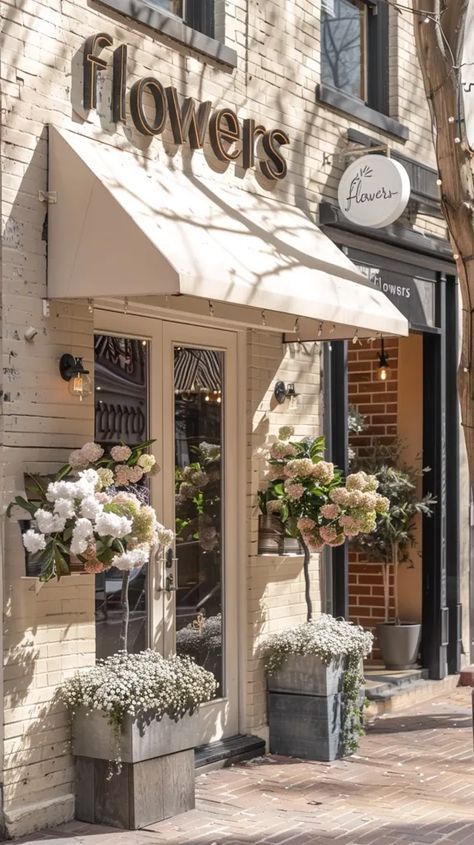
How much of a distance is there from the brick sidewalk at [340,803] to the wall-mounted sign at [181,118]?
150 inches

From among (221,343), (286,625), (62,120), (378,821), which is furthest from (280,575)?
(62,120)

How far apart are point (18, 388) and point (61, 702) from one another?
165 centimetres

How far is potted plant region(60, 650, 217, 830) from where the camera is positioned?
6219 millimetres

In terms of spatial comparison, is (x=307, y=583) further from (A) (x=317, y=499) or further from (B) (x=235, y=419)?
(B) (x=235, y=419)

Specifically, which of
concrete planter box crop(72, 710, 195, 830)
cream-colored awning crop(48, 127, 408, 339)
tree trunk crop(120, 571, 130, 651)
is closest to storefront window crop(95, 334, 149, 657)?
tree trunk crop(120, 571, 130, 651)

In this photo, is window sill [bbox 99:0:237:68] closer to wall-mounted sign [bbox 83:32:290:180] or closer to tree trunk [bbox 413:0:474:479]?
wall-mounted sign [bbox 83:32:290:180]

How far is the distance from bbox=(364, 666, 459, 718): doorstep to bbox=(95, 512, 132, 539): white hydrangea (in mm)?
3605

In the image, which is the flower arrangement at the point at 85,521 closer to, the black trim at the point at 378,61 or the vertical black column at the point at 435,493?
the vertical black column at the point at 435,493

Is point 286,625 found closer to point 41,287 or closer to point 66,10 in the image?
point 41,287

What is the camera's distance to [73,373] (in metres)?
6.50

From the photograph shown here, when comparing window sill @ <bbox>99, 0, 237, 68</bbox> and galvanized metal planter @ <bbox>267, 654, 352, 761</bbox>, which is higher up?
window sill @ <bbox>99, 0, 237, 68</bbox>

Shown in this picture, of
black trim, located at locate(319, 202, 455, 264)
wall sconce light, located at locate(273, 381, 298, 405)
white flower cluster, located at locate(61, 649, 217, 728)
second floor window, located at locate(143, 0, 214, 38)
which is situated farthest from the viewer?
black trim, located at locate(319, 202, 455, 264)

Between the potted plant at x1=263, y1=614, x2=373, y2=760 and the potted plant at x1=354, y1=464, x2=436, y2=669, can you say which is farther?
the potted plant at x1=354, y1=464, x2=436, y2=669

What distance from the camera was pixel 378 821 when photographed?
21.2ft
